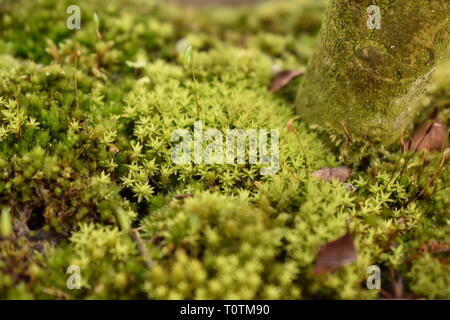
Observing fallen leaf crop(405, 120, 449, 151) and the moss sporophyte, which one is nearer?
the moss sporophyte

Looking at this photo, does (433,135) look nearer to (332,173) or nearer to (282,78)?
(332,173)

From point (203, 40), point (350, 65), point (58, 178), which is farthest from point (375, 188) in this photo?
point (203, 40)

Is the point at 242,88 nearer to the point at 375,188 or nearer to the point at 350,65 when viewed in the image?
the point at 350,65

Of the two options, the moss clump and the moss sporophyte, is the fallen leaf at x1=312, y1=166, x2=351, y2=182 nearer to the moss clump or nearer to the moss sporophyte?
the moss clump

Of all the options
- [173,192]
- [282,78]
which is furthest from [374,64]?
[173,192]

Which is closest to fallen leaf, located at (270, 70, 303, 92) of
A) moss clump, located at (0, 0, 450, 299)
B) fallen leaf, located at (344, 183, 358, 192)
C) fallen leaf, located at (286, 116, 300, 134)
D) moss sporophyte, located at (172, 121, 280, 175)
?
moss clump, located at (0, 0, 450, 299)

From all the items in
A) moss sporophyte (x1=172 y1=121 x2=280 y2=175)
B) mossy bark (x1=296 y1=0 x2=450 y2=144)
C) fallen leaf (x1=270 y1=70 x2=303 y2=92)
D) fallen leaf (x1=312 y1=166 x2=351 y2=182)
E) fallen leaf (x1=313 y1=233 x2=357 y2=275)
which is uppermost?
fallen leaf (x1=270 y1=70 x2=303 y2=92)

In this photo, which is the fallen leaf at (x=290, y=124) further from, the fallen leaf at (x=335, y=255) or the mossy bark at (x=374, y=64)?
the fallen leaf at (x=335, y=255)
